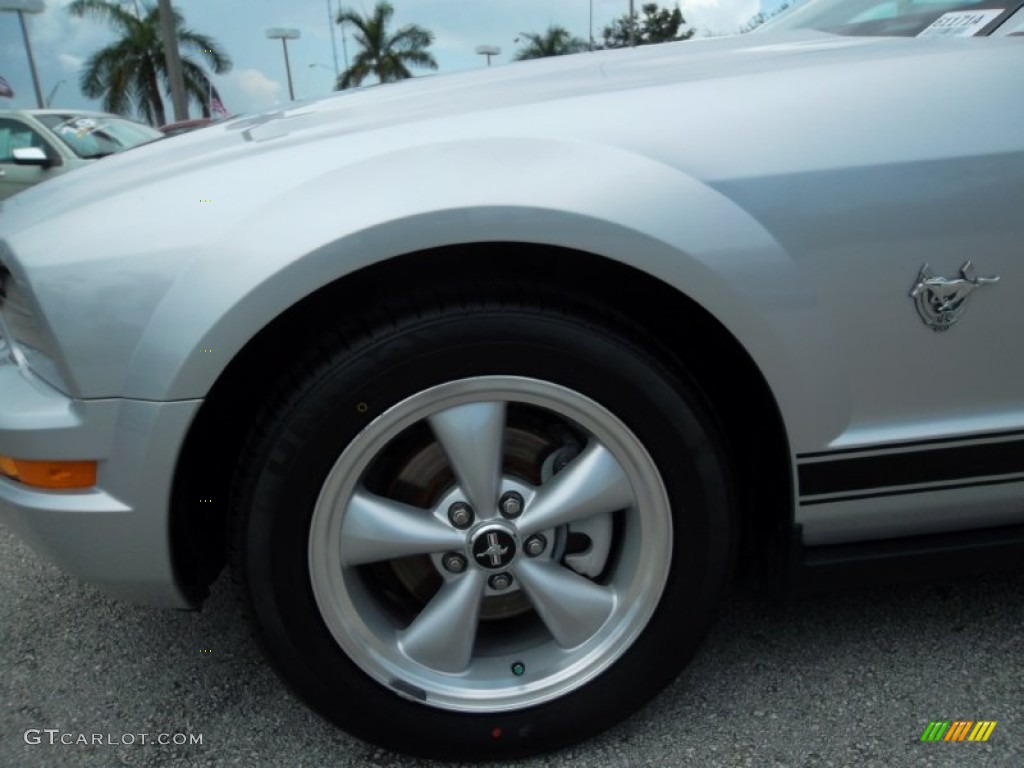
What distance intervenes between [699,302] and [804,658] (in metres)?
0.94

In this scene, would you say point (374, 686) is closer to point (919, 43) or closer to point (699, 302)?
point (699, 302)

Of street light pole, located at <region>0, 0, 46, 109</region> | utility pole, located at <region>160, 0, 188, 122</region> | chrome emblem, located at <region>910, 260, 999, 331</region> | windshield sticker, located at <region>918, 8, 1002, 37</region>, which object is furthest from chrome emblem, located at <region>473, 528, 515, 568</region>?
street light pole, located at <region>0, 0, 46, 109</region>

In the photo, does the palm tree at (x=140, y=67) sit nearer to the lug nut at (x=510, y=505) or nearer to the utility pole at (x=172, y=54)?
the utility pole at (x=172, y=54)

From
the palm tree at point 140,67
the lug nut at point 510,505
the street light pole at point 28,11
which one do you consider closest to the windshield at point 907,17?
the lug nut at point 510,505

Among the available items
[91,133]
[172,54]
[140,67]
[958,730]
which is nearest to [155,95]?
[140,67]

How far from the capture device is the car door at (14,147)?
7984 mm

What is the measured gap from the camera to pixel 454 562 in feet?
4.77

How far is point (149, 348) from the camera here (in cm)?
125

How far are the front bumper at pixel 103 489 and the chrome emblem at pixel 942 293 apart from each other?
125cm

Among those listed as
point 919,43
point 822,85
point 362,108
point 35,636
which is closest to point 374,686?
point 35,636

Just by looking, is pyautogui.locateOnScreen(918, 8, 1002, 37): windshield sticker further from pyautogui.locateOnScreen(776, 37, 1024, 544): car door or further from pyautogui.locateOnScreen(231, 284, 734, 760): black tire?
pyautogui.locateOnScreen(231, 284, 734, 760): black tire

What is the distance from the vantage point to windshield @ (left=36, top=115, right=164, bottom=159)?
818 centimetres

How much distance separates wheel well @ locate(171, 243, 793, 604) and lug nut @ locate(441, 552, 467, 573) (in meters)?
0.45

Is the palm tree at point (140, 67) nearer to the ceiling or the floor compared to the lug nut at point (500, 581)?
nearer to the ceiling
